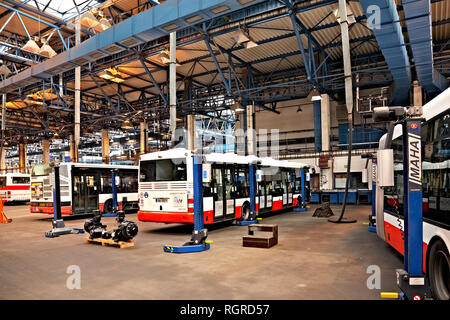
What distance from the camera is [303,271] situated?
6.23 metres

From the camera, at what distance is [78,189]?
15.5 metres

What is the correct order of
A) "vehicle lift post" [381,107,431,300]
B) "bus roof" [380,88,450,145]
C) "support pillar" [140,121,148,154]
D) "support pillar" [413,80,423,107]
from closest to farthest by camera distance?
"vehicle lift post" [381,107,431,300] → "bus roof" [380,88,450,145] → "support pillar" [413,80,423,107] → "support pillar" [140,121,148,154]

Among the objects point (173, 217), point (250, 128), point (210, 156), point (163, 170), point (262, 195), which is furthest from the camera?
point (250, 128)

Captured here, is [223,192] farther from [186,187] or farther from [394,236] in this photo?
[394,236]

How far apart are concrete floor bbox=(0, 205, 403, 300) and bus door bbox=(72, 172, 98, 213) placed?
478cm

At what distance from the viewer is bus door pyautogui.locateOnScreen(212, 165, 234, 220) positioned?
38.1 ft

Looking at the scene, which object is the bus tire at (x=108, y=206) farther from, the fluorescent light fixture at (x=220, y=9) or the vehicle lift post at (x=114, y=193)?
the fluorescent light fixture at (x=220, y=9)

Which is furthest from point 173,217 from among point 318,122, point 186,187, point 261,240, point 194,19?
point 318,122

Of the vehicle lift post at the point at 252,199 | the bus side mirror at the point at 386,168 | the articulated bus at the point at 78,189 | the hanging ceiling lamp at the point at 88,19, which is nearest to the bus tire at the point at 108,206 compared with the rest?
the articulated bus at the point at 78,189

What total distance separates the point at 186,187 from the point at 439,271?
734 cm

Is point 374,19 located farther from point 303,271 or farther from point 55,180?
point 55,180

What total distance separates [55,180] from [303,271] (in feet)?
29.6

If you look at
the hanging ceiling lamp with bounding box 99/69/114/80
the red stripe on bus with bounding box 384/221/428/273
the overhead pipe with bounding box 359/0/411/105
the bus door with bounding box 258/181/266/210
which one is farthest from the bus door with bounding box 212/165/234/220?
the hanging ceiling lamp with bounding box 99/69/114/80

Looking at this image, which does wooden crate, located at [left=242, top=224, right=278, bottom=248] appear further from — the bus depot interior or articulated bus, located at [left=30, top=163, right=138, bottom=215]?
articulated bus, located at [left=30, top=163, right=138, bottom=215]
